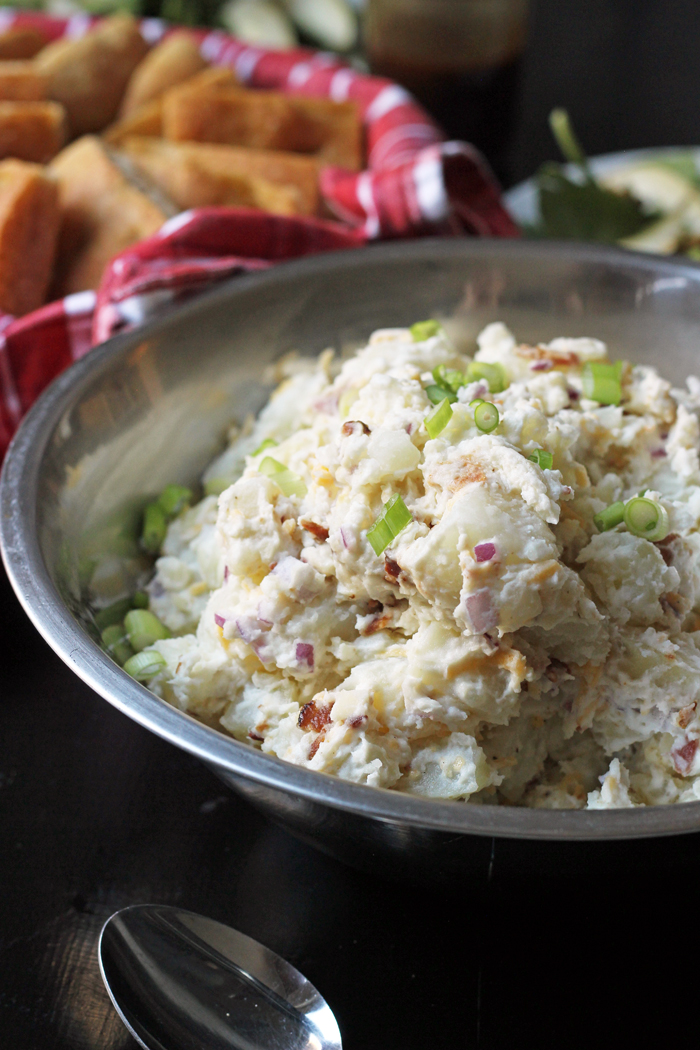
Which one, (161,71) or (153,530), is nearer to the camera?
(153,530)

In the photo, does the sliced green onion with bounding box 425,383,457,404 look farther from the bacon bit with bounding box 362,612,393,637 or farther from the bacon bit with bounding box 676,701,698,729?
the bacon bit with bounding box 676,701,698,729

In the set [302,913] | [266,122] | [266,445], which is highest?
[266,122]

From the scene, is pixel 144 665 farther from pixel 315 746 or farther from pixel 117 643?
pixel 315 746

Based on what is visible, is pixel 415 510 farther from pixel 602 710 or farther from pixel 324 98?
pixel 324 98

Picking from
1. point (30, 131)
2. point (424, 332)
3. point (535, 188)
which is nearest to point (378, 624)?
point (424, 332)

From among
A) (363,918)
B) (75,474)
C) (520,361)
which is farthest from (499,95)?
(363,918)

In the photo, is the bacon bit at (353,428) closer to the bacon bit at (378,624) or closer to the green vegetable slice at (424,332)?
the bacon bit at (378,624)
